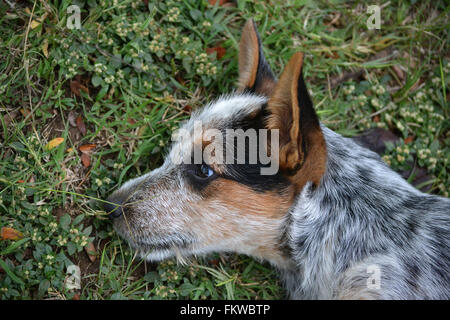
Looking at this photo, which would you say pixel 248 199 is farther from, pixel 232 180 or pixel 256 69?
pixel 256 69

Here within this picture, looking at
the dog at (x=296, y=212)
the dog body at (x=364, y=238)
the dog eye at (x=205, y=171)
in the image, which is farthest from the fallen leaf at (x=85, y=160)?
the dog body at (x=364, y=238)

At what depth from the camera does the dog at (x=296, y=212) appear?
347cm

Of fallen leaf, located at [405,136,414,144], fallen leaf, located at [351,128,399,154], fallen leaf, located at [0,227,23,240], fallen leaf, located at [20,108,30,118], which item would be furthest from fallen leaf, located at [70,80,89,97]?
fallen leaf, located at [405,136,414,144]

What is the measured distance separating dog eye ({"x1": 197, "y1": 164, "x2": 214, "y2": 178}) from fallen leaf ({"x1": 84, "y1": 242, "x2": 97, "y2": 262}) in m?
1.24

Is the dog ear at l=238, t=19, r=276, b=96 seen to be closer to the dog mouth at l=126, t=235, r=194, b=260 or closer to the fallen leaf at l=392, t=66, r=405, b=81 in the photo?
the dog mouth at l=126, t=235, r=194, b=260

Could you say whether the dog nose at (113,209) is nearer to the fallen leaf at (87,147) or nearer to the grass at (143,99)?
the grass at (143,99)

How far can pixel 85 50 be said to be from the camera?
4.39 metres

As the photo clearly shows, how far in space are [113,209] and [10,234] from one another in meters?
0.87

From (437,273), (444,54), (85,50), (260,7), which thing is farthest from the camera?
(444,54)

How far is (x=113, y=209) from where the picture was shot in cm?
388

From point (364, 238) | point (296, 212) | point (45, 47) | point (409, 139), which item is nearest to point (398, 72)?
point (409, 139)

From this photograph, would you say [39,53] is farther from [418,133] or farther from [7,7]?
[418,133]

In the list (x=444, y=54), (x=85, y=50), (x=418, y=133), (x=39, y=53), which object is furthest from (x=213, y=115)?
(x=444, y=54)

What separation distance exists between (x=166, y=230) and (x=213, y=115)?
1068 mm
